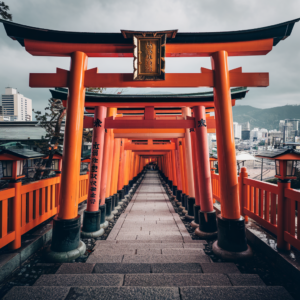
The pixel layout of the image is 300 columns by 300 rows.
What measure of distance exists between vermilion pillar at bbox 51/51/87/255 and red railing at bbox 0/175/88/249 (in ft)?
1.87

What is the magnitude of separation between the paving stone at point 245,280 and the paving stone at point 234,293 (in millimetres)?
218

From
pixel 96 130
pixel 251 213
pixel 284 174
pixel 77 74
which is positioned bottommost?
pixel 251 213

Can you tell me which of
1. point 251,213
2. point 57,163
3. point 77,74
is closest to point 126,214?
point 57,163

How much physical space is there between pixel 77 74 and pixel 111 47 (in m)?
0.92

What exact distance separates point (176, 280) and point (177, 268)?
1.50ft

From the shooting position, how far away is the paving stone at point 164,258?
340cm

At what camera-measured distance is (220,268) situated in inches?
124

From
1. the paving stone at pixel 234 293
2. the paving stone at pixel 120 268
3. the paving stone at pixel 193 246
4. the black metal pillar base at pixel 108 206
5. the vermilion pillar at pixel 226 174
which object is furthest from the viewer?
the black metal pillar base at pixel 108 206

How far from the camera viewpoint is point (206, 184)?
5.00m

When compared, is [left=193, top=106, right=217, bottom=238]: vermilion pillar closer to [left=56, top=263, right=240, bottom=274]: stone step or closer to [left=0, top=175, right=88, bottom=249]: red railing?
[left=56, top=263, right=240, bottom=274]: stone step

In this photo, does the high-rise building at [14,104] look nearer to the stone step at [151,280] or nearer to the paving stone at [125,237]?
the paving stone at [125,237]

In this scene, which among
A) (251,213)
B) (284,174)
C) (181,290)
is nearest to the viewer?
(181,290)

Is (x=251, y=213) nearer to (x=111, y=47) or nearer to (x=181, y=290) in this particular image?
(x=181, y=290)

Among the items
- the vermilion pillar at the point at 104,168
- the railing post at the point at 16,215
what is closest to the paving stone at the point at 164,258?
the railing post at the point at 16,215
